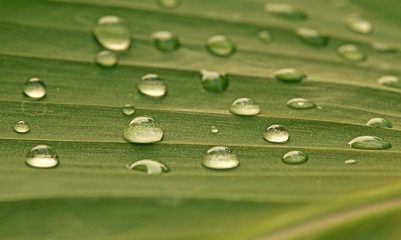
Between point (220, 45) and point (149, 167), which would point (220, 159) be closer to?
point (149, 167)

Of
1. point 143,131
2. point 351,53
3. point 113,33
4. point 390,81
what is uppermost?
point 113,33

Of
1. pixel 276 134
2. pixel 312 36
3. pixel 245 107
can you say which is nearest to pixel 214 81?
pixel 245 107

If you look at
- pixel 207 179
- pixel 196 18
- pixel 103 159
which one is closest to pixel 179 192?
pixel 207 179

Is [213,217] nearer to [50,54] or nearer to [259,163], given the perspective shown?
[259,163]

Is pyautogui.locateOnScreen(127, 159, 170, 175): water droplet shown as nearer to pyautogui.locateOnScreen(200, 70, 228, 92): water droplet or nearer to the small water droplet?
pyautogui.locateOnScreen(200, 70, 228, 92): water droplet

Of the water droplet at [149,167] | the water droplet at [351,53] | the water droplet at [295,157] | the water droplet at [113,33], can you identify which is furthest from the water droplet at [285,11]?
the water droplet at [149,167]

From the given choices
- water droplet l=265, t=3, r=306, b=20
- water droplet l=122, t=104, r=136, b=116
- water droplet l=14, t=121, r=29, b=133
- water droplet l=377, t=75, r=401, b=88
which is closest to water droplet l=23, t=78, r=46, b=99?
water droplet l=14, t=121, r=29, b=133
